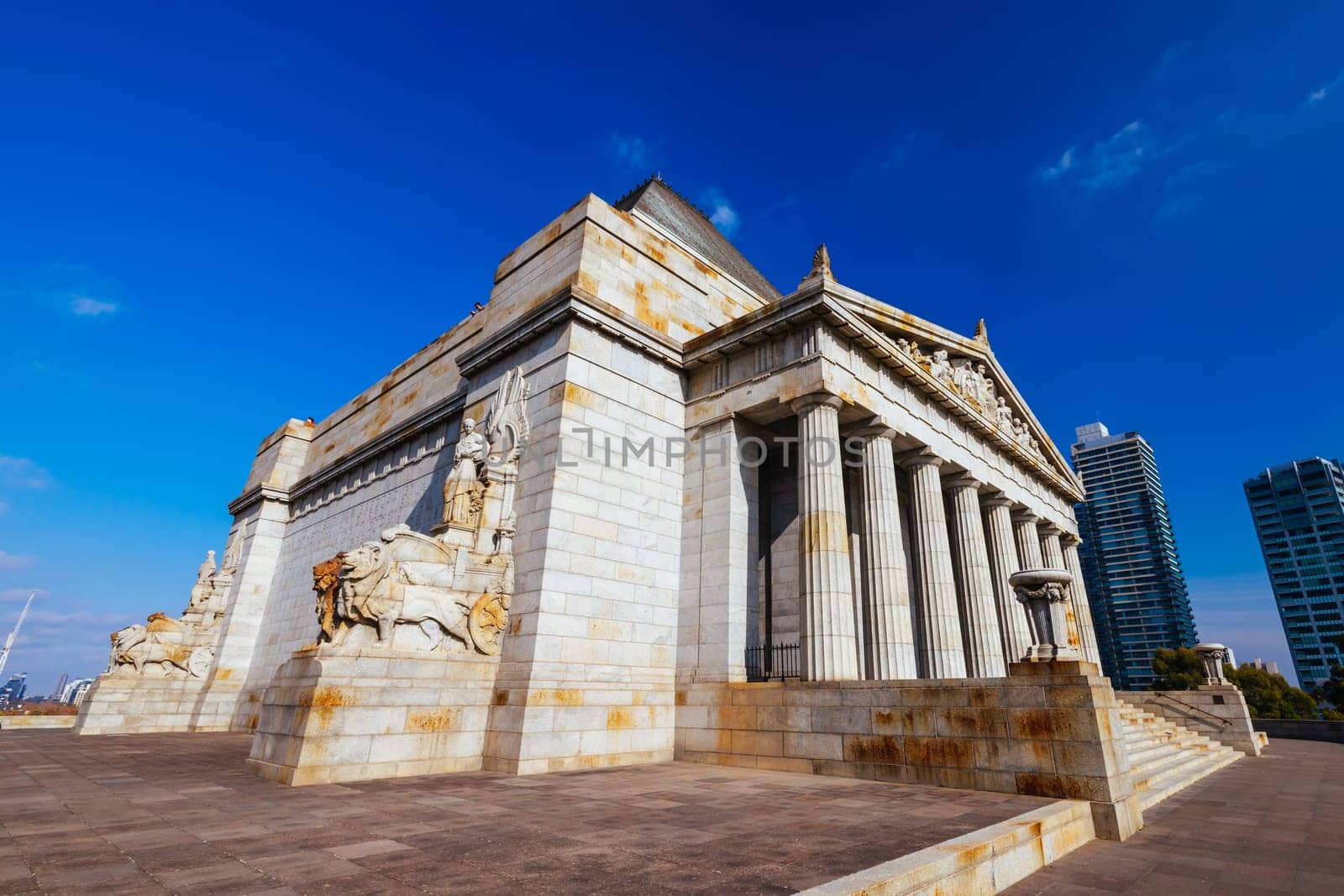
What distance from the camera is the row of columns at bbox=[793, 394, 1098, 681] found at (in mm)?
14594

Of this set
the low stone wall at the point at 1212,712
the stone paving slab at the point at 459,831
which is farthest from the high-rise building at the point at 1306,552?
the stone paving slab at the point at 459,831

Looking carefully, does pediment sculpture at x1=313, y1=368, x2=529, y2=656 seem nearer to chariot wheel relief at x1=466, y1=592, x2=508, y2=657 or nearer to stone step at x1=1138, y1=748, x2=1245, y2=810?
chariot wheel relief at x1=466, y1=592, x2=508, y2=657

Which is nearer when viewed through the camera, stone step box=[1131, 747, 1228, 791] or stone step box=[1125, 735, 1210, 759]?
stone step box=[1131, 747, 1228, 791]

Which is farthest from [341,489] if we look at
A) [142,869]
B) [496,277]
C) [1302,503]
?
[1302,503]

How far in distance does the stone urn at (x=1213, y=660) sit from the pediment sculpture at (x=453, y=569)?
25668 millimetres

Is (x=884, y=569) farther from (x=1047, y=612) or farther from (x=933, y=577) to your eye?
(x=1047, y=612)

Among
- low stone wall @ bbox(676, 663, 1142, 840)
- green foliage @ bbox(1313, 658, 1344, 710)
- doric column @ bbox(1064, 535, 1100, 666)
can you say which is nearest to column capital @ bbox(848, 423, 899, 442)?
low stone wall @ bbox(676, 663, 1142, 840)

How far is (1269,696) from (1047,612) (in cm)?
7668

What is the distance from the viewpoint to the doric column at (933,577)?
18062mm

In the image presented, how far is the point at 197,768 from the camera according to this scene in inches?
487

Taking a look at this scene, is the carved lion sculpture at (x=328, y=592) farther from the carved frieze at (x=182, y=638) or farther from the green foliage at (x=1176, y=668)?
the green foliage at (x=1176, y=668)

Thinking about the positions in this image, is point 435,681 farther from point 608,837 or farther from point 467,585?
point 608,837

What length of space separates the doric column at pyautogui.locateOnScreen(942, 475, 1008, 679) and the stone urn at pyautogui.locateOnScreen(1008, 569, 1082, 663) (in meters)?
9.30

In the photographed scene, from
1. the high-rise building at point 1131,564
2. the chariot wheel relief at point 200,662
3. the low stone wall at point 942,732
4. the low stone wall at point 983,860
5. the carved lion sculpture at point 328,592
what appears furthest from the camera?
the high-rise building at point 1131,564
